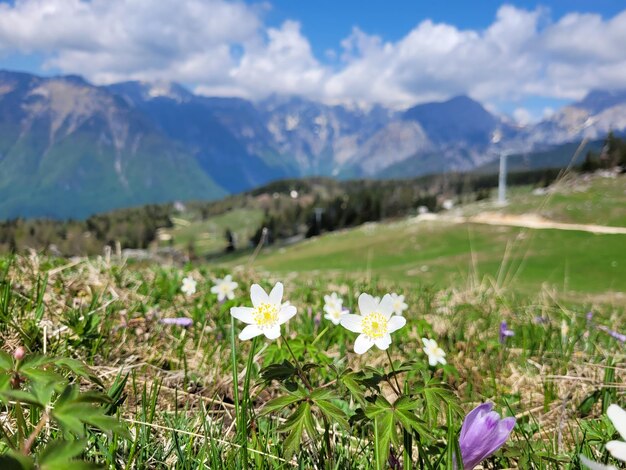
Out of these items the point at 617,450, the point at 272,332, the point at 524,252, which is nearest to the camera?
the point at 617,450

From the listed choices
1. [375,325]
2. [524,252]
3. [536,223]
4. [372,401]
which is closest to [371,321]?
[375,325]

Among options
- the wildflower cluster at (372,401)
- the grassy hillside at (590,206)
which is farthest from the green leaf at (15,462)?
the grassy hillside at (590,206)

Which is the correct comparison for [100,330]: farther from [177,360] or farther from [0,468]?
Answer: [0,468]

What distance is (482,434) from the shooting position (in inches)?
54.1

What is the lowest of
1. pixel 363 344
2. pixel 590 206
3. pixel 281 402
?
pixel 590 206

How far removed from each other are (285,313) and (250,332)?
0.11 metres

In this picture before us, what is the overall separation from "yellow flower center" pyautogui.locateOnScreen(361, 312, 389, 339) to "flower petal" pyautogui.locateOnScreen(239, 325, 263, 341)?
321 mm

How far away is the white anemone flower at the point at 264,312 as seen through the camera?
1438 millimetres

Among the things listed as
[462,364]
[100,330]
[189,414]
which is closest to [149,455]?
[189,414]

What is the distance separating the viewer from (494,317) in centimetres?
478

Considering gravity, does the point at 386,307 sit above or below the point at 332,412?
above

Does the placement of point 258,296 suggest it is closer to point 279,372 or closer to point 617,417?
point 279,372

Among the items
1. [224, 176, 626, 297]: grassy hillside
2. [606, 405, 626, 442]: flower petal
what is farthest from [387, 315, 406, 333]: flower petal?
[224, 176, 626, 297]: grassy hillside

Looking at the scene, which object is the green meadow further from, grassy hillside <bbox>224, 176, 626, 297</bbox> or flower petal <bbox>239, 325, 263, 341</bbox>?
grassy hillside <bbox>224, 176, 626, 297</bbox>
